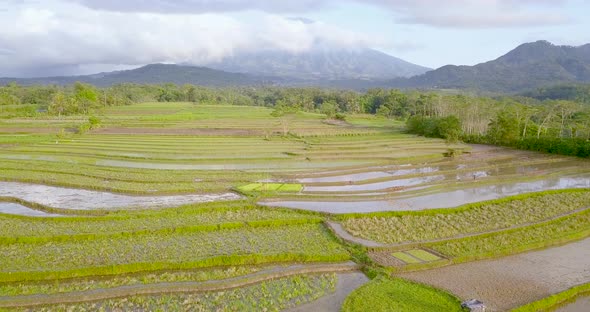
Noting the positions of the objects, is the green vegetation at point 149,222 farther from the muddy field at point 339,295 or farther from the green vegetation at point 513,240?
the green vegetation at point 513,240

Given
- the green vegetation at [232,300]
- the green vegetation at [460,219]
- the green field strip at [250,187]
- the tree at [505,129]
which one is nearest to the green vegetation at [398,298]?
the green vegetation at [232,300]

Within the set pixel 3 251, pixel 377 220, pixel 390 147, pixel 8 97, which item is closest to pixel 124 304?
pixel 3 251

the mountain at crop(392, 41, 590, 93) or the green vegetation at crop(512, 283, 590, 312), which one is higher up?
the mountain at crop(392, 41, 590, 93)

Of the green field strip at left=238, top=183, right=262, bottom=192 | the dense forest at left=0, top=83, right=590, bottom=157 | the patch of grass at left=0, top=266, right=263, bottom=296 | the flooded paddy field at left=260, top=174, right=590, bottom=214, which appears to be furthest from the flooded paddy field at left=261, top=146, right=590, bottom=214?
the patch of grass at left=0, top=266, right=263, bottom=296

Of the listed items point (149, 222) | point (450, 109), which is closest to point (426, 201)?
point (149, 222)

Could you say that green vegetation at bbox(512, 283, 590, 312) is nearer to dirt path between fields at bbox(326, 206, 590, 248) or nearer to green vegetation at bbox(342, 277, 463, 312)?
green vegetation at bbox(342, 277, 463, 312)

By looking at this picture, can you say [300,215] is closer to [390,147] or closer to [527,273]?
[527,273]

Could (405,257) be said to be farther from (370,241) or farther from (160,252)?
(160,252)
